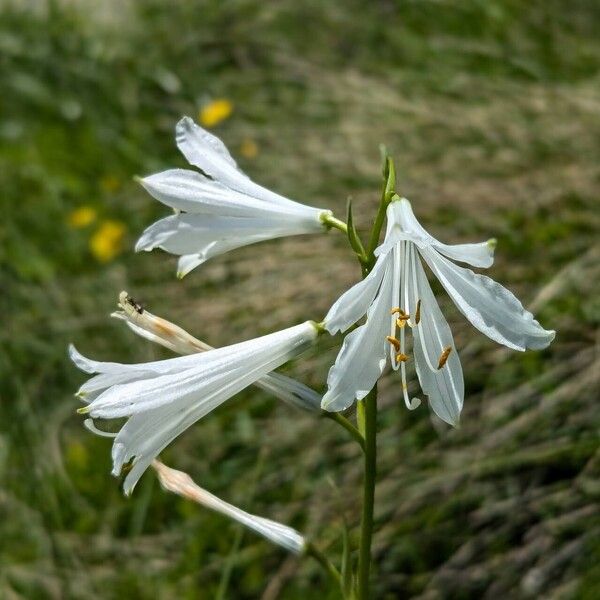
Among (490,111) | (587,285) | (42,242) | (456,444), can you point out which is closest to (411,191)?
(490,111)

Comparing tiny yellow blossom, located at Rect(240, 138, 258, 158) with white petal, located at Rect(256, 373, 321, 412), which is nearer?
white petal, located at Rect(256, 373, 321, 412)

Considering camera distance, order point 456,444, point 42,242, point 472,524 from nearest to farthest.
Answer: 1. point 472,524
2. point 456,444
3. point 42,242

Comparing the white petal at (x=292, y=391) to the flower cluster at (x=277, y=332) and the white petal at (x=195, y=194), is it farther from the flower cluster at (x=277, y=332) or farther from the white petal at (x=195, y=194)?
the white petal at (x=195, y=194)

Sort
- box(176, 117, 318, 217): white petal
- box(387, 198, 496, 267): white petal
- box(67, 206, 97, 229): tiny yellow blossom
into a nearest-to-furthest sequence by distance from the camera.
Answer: box(387, 198, 496, 267): white petal
box(176, 117, 318, 217): white petal
box(67, 206, 97, 229): tiny yellow blossom

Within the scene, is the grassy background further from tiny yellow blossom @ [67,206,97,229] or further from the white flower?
the white flower

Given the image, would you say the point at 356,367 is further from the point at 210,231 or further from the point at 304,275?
the point at 304,275

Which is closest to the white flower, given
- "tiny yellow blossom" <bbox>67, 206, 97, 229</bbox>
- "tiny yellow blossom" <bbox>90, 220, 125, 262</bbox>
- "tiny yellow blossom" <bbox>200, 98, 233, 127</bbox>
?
"tiny yellow blossom" <bbox>90, 220, 125, 262</bbox>

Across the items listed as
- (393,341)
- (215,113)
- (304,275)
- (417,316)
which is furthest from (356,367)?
(215,113)

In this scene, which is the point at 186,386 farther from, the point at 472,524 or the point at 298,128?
the point at 298,128
